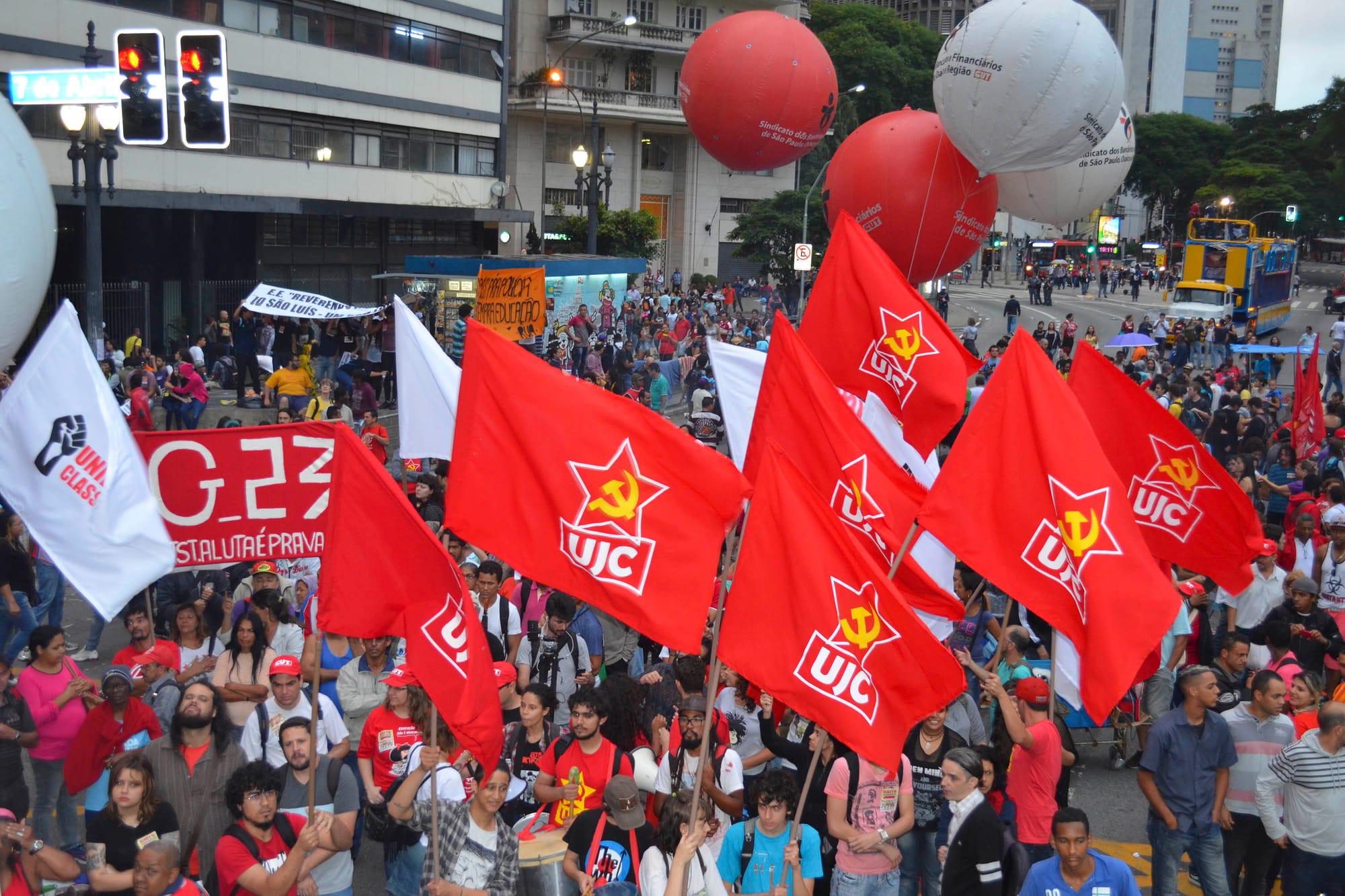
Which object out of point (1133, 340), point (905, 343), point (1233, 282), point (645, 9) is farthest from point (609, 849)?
point (645, 9)

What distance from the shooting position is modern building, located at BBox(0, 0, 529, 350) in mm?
29609

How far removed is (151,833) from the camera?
5902 mm

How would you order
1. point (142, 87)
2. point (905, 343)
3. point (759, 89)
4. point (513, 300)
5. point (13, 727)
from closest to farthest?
1. point (13, 727)
2. point (905, 343)
3. point (759, 89)
4. point (142, 87)
5. point (513, 300)

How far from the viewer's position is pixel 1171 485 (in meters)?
8.24

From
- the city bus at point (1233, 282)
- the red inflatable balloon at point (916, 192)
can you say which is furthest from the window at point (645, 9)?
the red inflatable balloon at point (916, 192)

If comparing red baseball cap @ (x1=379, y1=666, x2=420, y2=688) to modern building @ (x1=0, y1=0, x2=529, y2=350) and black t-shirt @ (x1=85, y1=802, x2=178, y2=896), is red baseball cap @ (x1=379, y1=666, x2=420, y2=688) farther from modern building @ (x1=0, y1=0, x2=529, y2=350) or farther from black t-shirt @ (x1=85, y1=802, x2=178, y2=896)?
modern building @ (x1=0, y1=0, x2=529, y2=350)

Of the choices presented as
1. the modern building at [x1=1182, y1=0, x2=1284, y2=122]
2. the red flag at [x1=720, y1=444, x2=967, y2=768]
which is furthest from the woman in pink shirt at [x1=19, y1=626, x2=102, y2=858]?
the modern building at [x1=1182, y1=0, x2=1284, y2=122]

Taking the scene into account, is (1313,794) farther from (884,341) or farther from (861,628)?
(884,341)

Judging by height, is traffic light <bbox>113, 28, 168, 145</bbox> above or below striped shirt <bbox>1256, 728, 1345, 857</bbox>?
above

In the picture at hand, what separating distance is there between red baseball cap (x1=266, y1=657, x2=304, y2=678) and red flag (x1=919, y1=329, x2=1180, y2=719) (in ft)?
11.2

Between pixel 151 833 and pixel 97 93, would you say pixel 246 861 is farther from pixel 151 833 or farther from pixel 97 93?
pixel 97 93

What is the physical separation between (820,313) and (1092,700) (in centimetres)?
388

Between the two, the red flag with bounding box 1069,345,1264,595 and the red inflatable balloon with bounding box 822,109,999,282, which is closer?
the red flag with bounding box 1069,345,1264,595

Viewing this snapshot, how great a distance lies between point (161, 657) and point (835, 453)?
165 inches
